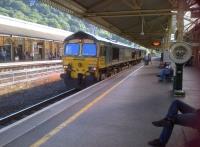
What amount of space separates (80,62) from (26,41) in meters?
12.7

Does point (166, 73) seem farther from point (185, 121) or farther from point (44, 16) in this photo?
point (44, 16)

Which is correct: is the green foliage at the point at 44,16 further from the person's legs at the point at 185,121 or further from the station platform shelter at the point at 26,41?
the person's legs at the point at 185,121

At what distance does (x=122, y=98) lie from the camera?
11477 millimetres

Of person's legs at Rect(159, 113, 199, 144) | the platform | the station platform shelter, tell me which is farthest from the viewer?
the station platform shelter

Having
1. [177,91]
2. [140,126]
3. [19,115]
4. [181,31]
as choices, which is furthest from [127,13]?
[140,126]

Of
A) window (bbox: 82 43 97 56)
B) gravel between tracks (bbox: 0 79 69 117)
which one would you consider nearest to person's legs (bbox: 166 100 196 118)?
gravel between tracks (bbox: 0 79 69 117)

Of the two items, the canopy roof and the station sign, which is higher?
the canopy roof

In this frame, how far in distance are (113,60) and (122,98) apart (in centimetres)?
1198

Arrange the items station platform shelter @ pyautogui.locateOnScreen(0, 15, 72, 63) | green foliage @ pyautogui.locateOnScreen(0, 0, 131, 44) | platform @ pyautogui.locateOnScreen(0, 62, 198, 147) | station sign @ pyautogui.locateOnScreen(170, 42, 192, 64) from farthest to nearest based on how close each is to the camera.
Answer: green foliage @ pyautogui.locateOnScreen(0, 0, 131, 44), station platform shelter @ pyautogui.locateOnScreen(0, 15, 72, 63), station sign @ pyautogui.locateOnScreen(170, 42, 192, 64), platform @ pyautogui.locateOnScreen(0, 62, 198, 147)

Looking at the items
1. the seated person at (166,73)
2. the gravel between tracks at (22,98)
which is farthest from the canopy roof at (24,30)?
the seated person at (166,73)

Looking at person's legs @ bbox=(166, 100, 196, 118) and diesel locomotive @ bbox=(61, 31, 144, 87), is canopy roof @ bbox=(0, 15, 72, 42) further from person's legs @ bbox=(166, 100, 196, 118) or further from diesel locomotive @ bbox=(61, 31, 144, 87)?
person's legs @ bbox=(166, 100, 196, 118)

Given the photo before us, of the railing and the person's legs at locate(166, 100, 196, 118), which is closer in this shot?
the person's legs at locate(166, 100, 196, 118)

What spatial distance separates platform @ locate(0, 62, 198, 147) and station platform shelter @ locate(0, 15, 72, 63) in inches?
650

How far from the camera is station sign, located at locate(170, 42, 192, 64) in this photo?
456 inches
